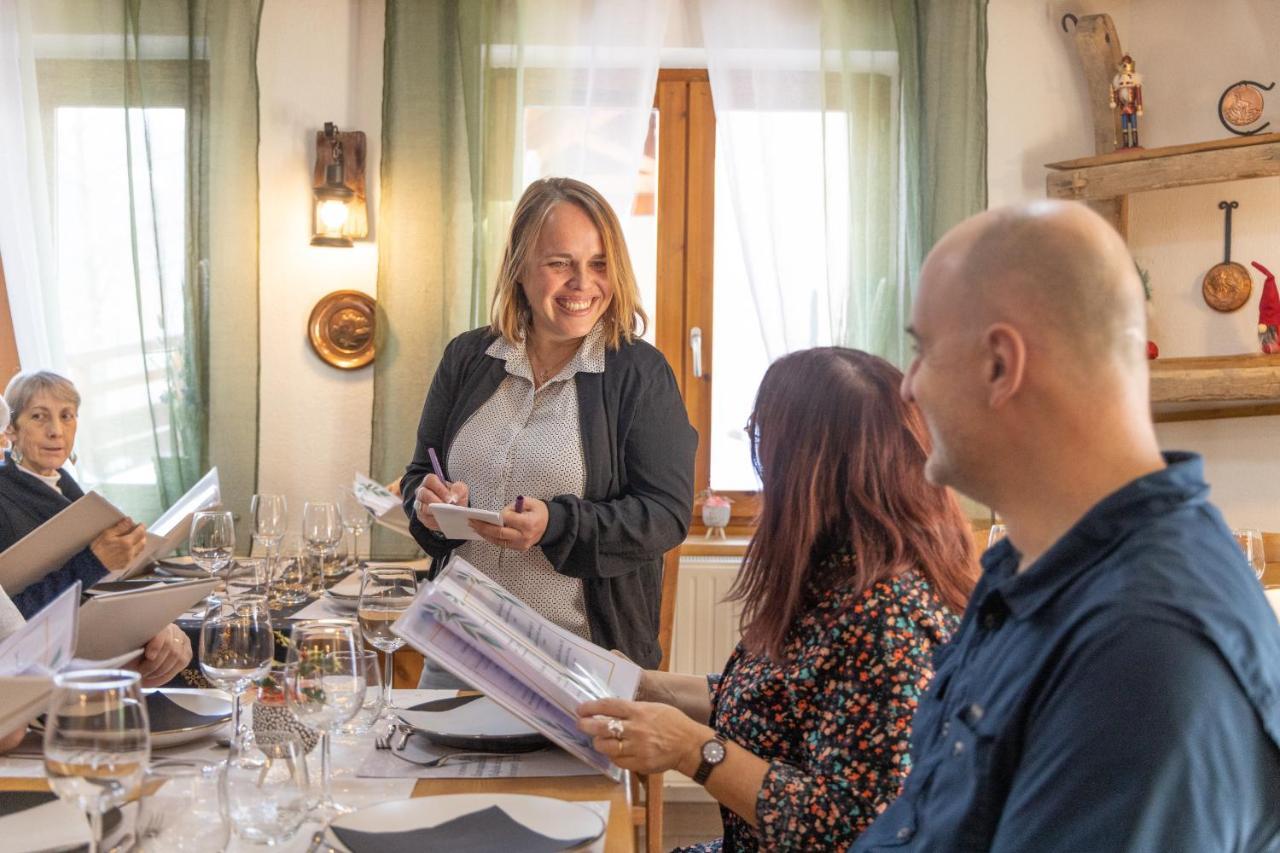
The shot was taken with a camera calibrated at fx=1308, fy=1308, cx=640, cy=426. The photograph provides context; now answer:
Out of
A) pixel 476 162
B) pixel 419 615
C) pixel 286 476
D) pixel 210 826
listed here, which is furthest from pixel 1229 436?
pixel 210 826

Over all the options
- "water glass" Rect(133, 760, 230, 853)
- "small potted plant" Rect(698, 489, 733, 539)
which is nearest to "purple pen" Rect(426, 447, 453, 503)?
"water glass" Rect(133, 760, 230, 853)

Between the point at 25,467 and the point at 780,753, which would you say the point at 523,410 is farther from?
the point at 25,467

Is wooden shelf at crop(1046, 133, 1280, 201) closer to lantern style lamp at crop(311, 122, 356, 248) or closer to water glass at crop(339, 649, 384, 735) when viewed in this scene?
lantern style lamp at crop(311, 122, 356, 248)

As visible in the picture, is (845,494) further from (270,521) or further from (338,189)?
(338,189)

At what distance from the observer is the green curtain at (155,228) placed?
4.36 m

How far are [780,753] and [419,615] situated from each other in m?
0.48

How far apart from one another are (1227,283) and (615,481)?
274 centimetres

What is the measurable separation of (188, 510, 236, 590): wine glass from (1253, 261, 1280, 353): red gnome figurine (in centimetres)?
319

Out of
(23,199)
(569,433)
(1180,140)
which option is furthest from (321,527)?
(1180,140)

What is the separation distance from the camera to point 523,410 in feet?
8.23

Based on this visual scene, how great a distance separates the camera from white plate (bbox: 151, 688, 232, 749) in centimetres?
172

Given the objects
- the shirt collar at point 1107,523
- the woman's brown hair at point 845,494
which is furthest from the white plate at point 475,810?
the shirt collar at point 1107,523

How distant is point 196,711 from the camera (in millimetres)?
1833

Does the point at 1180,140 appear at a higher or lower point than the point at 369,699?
higher
